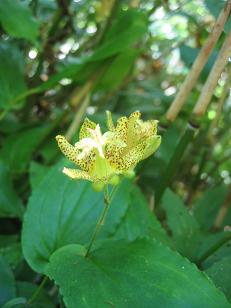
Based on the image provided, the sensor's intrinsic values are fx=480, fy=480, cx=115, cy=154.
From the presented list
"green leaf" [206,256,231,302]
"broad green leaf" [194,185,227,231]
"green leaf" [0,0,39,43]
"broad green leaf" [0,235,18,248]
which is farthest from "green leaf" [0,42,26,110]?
"green leaf" [206,256,231,302]

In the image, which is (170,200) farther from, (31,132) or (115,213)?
(31,132)

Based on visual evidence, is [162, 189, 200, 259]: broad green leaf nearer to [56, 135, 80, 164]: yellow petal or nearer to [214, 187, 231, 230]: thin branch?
[214, 187, 231, 230]: thin branch

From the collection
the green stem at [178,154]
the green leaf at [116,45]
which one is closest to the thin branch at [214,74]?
the green stem at [178,154]

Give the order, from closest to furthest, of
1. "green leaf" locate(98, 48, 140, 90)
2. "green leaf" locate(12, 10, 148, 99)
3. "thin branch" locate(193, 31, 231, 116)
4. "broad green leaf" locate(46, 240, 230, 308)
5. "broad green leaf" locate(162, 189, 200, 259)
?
"broad green leaf" locate(46, 240, 230, 308)
"thin branch" locate(193, 31, 231, 116)
"broad green leaf" locate(162, 189, 200, 259)
"green leaf" locate(12, 10, 148, 99)
"green leaf" locate(98, 48, 140, 90)

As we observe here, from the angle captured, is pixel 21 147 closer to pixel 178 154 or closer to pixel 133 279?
pixel 178 154

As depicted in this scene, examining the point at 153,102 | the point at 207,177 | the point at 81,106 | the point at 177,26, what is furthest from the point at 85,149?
the point at 177,26

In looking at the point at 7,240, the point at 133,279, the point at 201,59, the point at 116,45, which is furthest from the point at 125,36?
the point at 133,279
